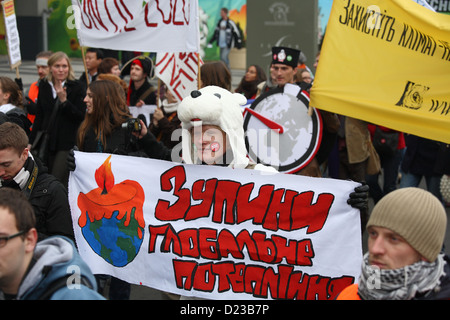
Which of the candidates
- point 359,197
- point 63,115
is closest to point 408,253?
point 359,197

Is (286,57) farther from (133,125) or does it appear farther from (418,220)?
(418,220)

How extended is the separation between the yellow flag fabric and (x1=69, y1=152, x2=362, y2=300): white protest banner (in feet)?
4.01

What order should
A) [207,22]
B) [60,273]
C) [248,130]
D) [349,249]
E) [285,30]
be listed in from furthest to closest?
[207,22], [285,30], [248,130], [349,249], [60,273]

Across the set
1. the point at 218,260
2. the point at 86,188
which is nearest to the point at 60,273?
the point at 218,260

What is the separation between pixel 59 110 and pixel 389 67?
135 inches

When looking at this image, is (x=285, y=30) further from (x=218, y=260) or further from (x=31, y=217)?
(x=31, y=217)

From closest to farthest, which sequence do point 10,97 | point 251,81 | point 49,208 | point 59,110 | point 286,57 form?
1. point 49,208
2. point 286,57
3. point 10,97
4. point 59,110
5. point 251,81

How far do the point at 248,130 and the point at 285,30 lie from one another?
23.3ft

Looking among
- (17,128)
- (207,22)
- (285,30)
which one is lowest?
(207,22)

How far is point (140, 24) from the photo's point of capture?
6219 mm

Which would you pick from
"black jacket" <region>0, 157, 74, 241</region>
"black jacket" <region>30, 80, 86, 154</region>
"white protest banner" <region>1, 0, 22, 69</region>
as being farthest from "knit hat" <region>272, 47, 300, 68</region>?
"white protest banner" <region>1, 0, 22, 69</region>

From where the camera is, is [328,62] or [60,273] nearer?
[60,273]

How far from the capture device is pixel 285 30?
12438mm

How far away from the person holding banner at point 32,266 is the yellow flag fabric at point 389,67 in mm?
3051
